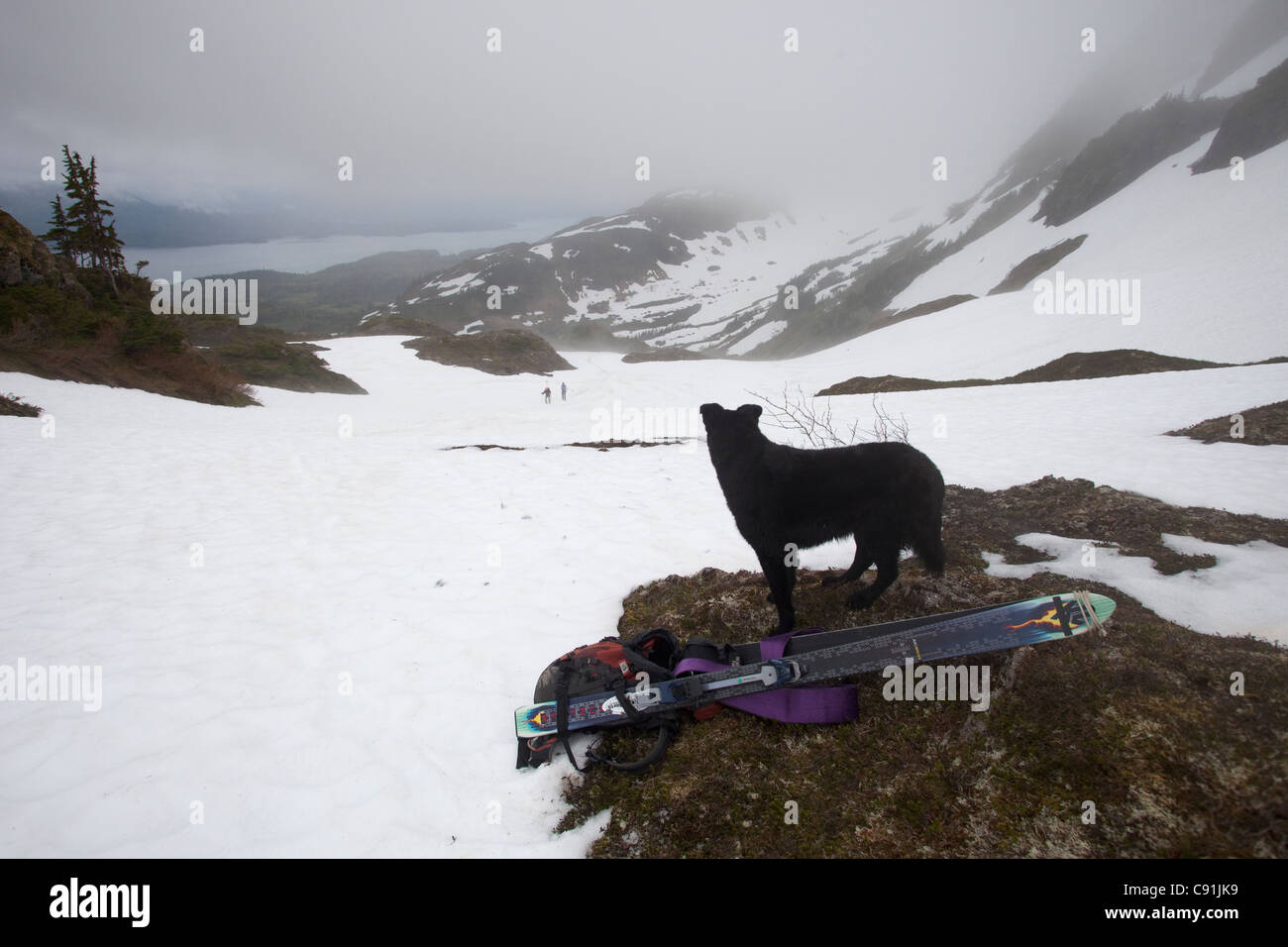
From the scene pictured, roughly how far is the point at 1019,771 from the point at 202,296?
4914 cm

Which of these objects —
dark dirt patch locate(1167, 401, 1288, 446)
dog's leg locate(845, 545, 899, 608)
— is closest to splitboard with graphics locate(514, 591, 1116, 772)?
dog's leg locate(845, 545, 899, 608)

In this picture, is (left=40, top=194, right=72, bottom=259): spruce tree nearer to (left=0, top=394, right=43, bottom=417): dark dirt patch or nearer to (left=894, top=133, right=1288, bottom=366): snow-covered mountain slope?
(left=0, top=394, right=43, bottom=417): dark dirt patch

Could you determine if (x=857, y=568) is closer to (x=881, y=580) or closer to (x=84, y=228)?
(x=881, y=580)

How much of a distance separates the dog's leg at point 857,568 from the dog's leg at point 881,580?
0.41ft

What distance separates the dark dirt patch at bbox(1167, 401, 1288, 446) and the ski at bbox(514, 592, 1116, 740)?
10.0 m

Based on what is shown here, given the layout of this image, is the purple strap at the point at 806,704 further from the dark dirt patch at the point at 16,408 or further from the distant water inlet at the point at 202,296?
the distant water inlet at the point at 202,296

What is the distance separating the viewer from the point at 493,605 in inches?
233

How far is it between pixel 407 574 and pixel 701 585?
3907 millimetres

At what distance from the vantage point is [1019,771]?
2.60 meters

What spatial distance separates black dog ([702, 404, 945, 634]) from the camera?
4070 mm

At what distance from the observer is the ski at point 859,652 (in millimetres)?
3074

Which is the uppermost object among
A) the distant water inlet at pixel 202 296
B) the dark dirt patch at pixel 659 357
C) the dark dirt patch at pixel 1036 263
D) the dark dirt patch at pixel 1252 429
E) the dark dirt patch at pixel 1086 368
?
the dark dirt patch at pixel 1036 263

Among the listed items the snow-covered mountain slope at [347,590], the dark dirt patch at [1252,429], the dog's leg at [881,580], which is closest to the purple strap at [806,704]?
the dog's leg at [881,580]

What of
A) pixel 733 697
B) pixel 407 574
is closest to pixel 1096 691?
pixel 733 697
